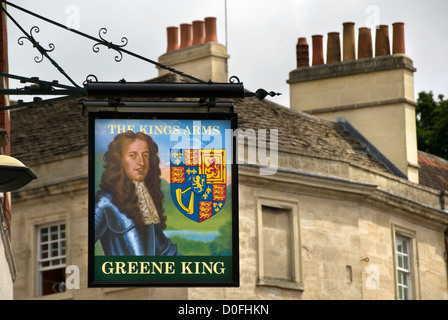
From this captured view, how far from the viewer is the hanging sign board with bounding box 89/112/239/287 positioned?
14172mm

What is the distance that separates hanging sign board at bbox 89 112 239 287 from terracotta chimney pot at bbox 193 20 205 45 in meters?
26.0

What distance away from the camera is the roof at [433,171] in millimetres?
44406

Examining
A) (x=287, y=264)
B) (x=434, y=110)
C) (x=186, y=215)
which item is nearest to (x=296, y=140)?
(x=287, y=264)

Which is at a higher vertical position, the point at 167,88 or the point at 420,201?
the point at 420,201

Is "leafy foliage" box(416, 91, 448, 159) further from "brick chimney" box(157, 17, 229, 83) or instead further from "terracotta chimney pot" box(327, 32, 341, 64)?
"brick chimney" box(157, 17, 229, 83)

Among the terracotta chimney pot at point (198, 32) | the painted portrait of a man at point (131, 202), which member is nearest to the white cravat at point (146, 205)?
the painted portrait of a man at point (131, 202)

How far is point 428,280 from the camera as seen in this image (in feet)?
133

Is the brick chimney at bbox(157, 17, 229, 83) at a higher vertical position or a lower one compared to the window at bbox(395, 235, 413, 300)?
higher

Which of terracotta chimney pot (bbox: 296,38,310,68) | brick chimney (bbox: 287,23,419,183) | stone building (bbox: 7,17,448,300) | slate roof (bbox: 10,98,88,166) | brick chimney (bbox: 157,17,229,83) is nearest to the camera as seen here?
stone building (bbox: 7,17,448,300)

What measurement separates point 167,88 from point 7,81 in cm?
887

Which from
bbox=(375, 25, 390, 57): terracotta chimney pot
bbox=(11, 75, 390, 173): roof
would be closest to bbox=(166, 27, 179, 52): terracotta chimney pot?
bbox=(11, 75, 390, 173): roof

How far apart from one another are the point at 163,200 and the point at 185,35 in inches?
1050
